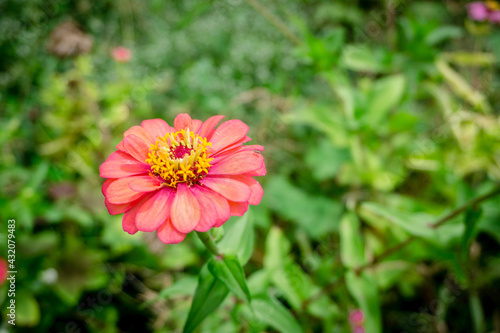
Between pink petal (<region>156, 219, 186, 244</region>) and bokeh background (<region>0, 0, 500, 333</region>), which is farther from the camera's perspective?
bokeh background (<region>0, 0, 500, 333</region>)

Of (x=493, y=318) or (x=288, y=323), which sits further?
(x=493, y=318)

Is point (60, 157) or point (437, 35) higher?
point (437, 35)

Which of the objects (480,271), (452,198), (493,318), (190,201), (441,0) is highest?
(441,0)

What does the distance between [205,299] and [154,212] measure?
0.73ft

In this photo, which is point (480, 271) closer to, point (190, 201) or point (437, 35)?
point (437, 35)

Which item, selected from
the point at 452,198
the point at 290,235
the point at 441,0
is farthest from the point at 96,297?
the point at 441,0

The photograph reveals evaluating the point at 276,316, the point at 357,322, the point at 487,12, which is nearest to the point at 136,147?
the point at 276,316

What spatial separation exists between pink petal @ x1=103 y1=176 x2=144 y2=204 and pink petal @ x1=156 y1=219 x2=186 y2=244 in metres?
0.07

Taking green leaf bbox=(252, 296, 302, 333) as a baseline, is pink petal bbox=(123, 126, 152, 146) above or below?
above

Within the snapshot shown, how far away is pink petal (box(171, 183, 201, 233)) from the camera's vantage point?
1.70ft

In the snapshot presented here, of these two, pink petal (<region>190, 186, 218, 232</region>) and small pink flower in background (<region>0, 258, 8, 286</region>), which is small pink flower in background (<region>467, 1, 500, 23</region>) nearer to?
pink petal (<region>190, 186, 218, 232</region>)

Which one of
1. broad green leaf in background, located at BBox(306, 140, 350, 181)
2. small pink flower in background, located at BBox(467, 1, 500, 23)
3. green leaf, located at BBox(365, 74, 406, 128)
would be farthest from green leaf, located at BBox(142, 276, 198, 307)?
small pink flower in background, located at BBox(467, 1, 500, 23)

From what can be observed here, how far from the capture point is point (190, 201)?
0.57 metres

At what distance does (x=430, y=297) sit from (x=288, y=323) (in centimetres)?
84
